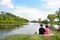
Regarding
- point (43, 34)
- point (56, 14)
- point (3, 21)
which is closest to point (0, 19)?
point (3, 21)

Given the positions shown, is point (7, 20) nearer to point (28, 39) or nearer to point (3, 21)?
A: point (3, 21)

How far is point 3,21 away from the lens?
500 ft

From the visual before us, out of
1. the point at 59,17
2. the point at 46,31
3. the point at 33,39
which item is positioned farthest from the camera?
the point at 59,17

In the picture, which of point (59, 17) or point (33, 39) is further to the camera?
point (59, 17)

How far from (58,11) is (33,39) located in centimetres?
9936

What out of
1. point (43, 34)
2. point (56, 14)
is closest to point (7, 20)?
point (56, 14)

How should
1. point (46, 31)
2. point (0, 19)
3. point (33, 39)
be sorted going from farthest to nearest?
1. point (0, 19)
2. point (46, 31)
3. point (33, 39)

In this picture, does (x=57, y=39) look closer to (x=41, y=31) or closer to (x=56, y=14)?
(x=41, y=31)

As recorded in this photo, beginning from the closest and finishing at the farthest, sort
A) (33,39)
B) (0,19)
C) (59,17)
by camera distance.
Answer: (33,39), (59,17), (0,19)

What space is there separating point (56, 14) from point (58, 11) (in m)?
3.90

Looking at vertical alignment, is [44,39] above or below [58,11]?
below

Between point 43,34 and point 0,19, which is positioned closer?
point 43,34

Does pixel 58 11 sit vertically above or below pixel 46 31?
above

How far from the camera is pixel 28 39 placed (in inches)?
773
